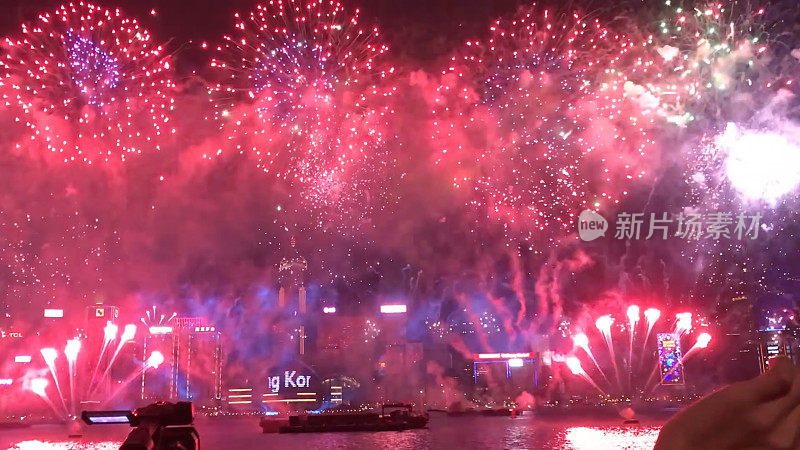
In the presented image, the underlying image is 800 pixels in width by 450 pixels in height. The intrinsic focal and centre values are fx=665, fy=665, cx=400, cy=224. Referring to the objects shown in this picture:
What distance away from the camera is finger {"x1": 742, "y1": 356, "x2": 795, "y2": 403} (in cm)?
240

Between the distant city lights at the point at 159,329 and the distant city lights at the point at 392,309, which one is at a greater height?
the distant city lights at the point at 392,309

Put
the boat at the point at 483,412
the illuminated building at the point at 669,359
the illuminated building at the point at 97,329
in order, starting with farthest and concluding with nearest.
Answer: the illuminated building at the point at 97,329 → the illuminated building at the point at 669,359 → the boat at the point at 483,412

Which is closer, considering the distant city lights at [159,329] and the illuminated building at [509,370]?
the illuminated building at [509,370]

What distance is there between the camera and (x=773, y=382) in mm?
2424

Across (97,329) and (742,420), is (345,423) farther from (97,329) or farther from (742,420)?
(97,329)

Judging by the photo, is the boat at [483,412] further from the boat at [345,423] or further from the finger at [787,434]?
the finger at [787,434]

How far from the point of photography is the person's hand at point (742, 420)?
2.32 metres

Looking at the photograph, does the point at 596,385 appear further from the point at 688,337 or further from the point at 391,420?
the point at 391,420

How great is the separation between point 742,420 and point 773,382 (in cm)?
20

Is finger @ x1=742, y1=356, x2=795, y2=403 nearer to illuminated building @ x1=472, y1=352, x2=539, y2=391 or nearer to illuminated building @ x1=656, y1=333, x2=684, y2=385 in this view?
illuminated building @ x1=656, y1=333, x2=684, y2=385

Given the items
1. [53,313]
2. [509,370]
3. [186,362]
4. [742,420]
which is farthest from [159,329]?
[742,420]

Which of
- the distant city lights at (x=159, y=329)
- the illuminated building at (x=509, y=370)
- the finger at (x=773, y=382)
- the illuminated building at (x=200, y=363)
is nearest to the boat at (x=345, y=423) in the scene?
the finger at (x=773, y=382)

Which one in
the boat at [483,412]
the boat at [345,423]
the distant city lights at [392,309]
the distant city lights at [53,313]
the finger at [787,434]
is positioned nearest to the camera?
the finger at [787,434]

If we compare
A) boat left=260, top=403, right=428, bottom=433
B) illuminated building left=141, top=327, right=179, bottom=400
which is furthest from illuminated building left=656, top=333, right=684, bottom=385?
illuminated building left=141, top=327, right=179, bottom=400
